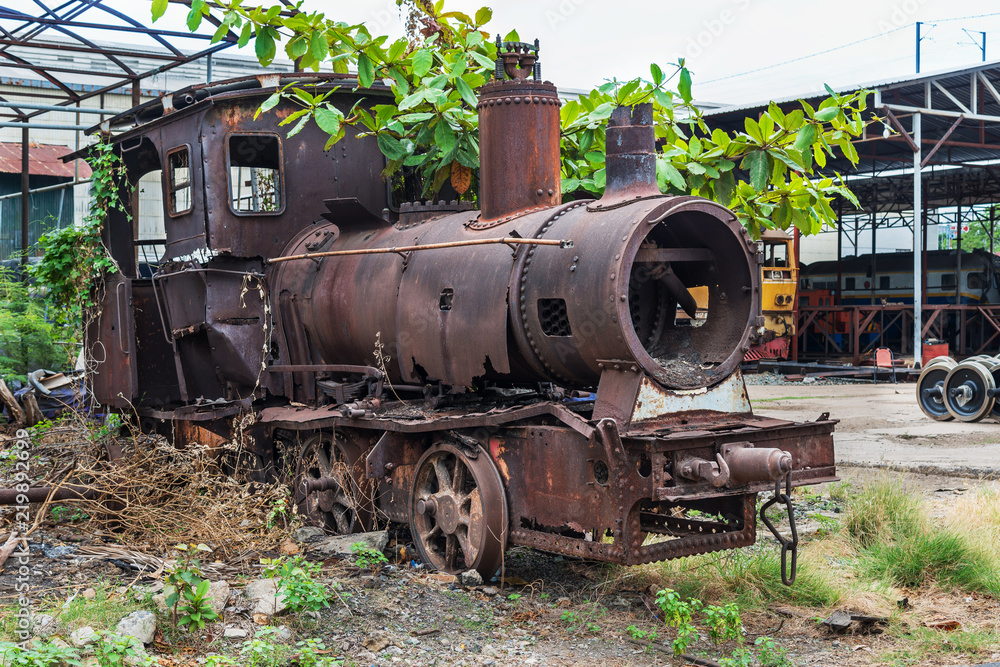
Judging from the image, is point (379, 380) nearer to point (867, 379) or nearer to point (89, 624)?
point (89, 624)

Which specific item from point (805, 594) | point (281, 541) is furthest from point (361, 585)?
point (805, 594)

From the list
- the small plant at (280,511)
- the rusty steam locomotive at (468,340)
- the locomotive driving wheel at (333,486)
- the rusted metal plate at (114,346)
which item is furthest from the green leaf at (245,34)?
the small plant at (280,511)

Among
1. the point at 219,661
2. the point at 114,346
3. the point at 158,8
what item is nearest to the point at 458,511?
the point at 219,661

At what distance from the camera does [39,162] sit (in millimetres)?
21266

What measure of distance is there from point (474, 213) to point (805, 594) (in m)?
3.05

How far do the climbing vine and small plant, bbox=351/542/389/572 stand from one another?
3920mm

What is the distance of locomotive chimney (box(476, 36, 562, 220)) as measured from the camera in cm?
605

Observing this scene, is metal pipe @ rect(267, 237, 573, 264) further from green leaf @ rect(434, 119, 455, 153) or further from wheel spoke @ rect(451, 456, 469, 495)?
wheel spoke @ rect(451, 456, 469, 495)

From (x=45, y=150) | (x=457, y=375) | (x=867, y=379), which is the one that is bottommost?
(x=867, y=379)

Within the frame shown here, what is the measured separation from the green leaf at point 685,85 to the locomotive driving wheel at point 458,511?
2.79 meters

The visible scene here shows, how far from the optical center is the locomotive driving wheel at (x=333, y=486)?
6297mm

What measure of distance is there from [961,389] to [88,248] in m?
10.8

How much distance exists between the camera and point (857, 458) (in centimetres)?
1016

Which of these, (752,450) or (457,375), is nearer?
(752,450)
